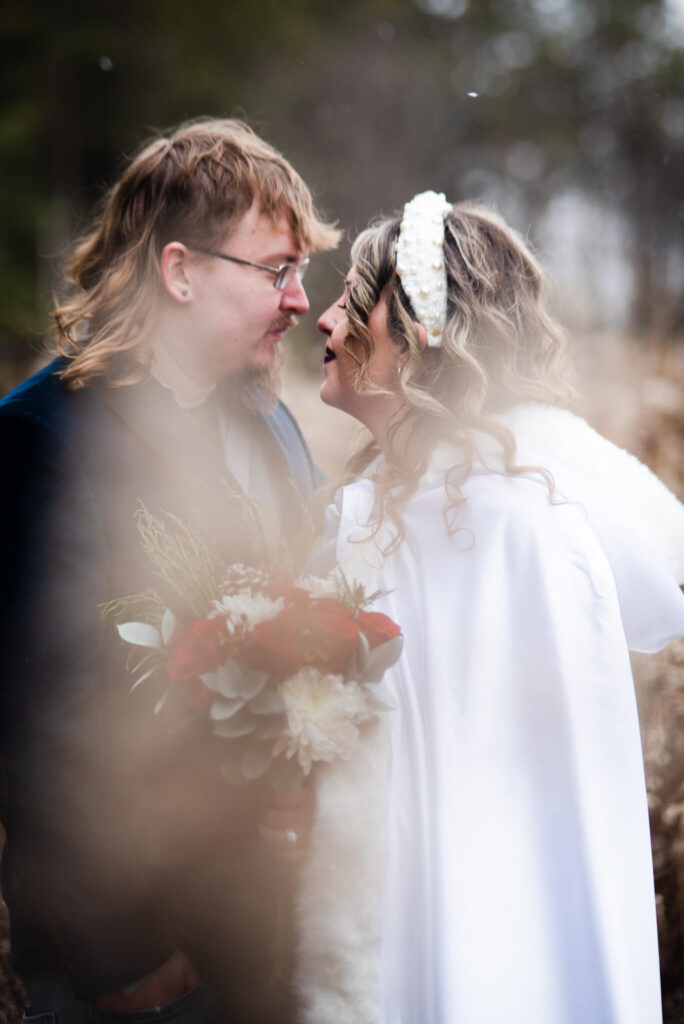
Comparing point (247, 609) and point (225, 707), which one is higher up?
point (247, 609)

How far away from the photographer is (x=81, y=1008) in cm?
203

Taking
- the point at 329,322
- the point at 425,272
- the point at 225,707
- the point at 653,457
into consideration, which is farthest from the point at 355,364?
the point at 653,457

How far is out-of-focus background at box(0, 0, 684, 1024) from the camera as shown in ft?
28.8

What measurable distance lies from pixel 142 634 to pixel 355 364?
0.99m

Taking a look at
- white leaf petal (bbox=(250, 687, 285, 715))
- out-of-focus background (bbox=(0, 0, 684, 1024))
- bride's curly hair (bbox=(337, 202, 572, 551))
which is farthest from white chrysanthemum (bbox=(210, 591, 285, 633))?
out-of-focus background (bbox=(0, 0, 684, 1024))

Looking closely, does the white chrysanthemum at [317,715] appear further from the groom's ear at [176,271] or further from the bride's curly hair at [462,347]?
the groom's ear at [176,271]

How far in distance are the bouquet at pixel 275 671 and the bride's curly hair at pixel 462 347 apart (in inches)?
16.2

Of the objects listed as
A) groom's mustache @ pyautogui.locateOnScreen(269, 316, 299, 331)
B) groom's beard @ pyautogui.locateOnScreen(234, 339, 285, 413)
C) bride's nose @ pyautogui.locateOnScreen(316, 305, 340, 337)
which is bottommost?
bride's nose @ pyautogui.locateOnScreen(316, 305, 340, 337)

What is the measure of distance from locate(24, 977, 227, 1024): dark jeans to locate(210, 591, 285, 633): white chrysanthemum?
1.11 metres

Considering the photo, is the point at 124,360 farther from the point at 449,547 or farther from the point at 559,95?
the point at 559,95

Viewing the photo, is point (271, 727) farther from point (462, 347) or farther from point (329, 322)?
point (329, 322)

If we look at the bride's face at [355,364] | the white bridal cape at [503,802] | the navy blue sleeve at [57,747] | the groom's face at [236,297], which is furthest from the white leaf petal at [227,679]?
the groom's face at [236,297]

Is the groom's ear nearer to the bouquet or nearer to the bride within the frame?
the bride

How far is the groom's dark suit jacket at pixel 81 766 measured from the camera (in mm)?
1925
